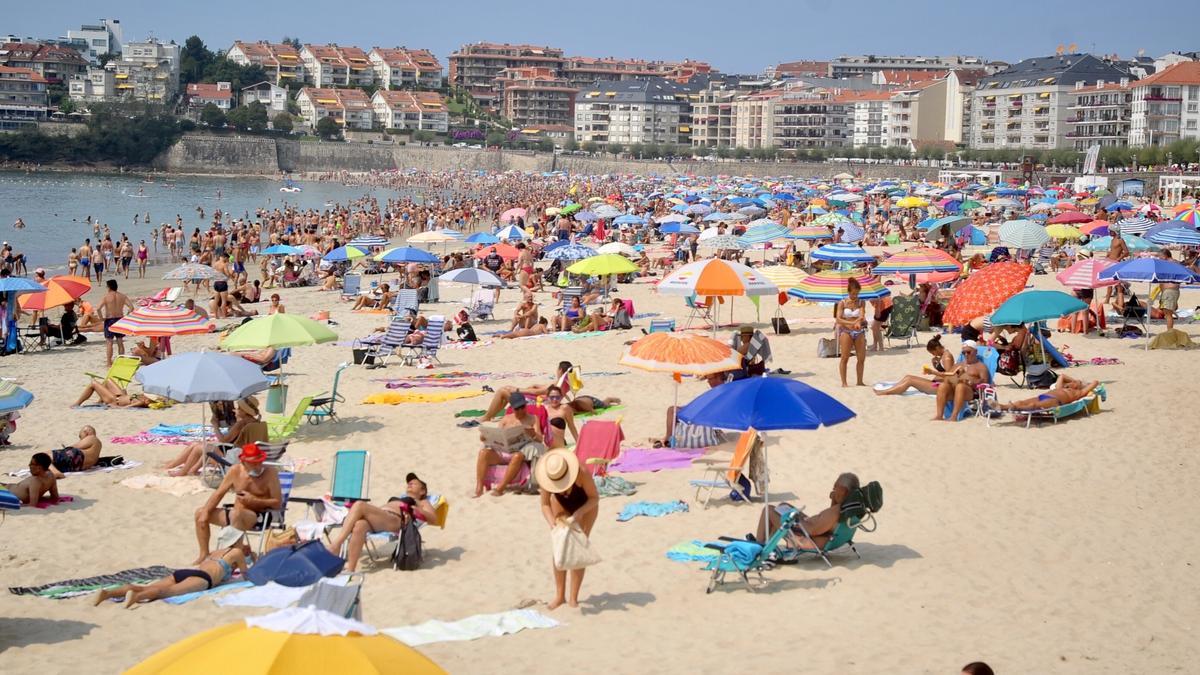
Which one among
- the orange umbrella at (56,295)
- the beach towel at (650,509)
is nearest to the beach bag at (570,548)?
the beach towel at (650,509)

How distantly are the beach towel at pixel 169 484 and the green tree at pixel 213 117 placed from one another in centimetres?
11035

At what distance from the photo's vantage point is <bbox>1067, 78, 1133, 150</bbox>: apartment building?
260 ft

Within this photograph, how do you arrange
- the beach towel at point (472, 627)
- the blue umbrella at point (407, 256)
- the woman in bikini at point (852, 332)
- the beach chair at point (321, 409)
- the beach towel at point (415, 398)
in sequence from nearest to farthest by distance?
the beach towel at point (472, 627) → the beach chair at point (321, 409) → the woman in bikini at point (852, 332) → the beach towel at point (415, 398) → the blue umbrella at point (407, 256)

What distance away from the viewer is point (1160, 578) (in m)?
6.31

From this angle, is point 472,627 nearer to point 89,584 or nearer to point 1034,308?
point 89,584

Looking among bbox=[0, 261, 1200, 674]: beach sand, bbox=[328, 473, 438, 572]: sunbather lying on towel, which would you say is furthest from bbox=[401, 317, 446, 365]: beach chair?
bbox=[328, 473, 438, 572]: sunbather lying on towel

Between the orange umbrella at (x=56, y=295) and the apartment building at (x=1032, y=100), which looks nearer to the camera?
the orange umbrella at (x=56, y=295)

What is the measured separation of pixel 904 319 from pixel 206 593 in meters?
9.07

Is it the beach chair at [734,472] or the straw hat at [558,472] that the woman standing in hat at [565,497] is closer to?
the straw hat at [558,472]

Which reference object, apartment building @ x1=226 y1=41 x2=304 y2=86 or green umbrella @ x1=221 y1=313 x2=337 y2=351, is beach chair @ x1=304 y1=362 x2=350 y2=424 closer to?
green umbrella @ x1=221 y1=313 x2=337 y2=351

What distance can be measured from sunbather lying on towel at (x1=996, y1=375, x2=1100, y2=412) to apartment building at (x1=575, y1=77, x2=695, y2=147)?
10561cm

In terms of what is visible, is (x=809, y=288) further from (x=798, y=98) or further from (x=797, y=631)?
(x=798, y=98)

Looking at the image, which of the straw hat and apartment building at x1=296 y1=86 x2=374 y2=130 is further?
apartment building at x1=296 y1=86 x2=374 y2=130

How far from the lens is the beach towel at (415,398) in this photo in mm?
11266
